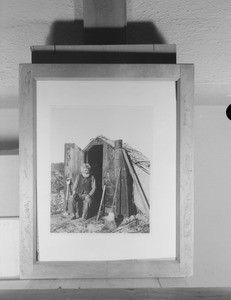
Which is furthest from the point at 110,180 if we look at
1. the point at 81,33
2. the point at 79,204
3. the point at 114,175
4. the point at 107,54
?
the point at 81,33

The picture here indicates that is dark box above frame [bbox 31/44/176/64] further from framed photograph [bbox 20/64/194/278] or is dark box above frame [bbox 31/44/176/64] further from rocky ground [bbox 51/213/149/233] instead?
rocky ground [bbox 51/213/149/233]

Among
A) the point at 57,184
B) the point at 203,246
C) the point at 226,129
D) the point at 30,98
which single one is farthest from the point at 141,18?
the point at 203,246

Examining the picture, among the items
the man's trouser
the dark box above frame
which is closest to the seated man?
the man's trouser

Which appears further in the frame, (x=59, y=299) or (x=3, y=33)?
(x=3, y=33)

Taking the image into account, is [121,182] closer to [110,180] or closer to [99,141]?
[110,180]

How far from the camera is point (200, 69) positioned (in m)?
1.38

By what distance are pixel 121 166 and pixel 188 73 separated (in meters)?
0.35

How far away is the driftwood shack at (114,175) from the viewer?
1.08 metres

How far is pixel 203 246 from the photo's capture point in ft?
5.67

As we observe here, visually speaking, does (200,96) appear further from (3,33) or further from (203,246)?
(3,33)

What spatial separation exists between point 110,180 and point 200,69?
616mm

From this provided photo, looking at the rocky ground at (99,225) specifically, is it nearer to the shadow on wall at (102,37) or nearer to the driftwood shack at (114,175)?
the driftwood shack at (114,175)

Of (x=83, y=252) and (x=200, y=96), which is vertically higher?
(x=200, y=96)

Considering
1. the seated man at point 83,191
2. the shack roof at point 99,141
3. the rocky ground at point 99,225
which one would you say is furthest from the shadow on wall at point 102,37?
the rocky ground at point 99,225
